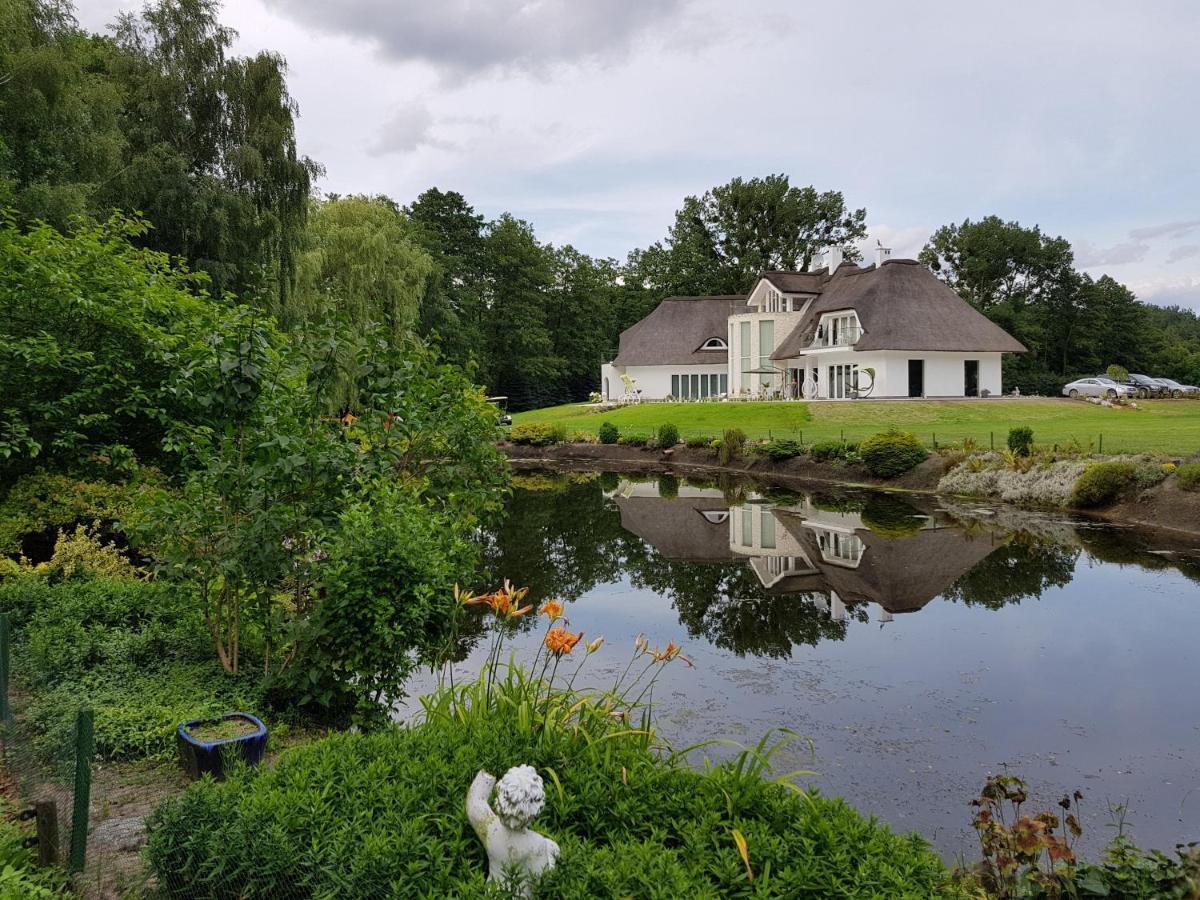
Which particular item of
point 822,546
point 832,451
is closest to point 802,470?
point 832,451

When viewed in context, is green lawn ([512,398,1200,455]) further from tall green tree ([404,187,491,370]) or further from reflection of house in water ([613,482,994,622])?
tall green tree ([404,187,491,370])

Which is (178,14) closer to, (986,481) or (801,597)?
(801,597)

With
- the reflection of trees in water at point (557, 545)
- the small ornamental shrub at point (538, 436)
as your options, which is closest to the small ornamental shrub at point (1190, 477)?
the reflection of trees in water at point (557, 545)

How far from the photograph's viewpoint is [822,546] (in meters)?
16.0

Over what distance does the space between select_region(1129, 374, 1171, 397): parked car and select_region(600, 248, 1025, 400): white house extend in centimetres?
601

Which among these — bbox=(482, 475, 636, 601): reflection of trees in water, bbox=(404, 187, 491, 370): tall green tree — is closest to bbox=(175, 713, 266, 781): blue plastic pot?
bbox=(482, 475, 636, 601): reflection of trees in water

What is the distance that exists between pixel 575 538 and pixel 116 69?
17697mm

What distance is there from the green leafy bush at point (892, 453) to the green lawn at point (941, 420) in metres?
2.17

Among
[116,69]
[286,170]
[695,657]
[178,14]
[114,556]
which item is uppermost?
[178,14]

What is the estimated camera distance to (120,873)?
4211 mm

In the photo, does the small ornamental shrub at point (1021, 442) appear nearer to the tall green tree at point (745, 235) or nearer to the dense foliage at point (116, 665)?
the dense foliage at point (116, 665)

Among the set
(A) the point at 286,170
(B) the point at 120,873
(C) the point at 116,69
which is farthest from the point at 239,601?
(C) the point at 116,69

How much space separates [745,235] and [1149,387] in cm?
3048

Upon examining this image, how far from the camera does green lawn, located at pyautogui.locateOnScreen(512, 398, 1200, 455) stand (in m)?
27.3
